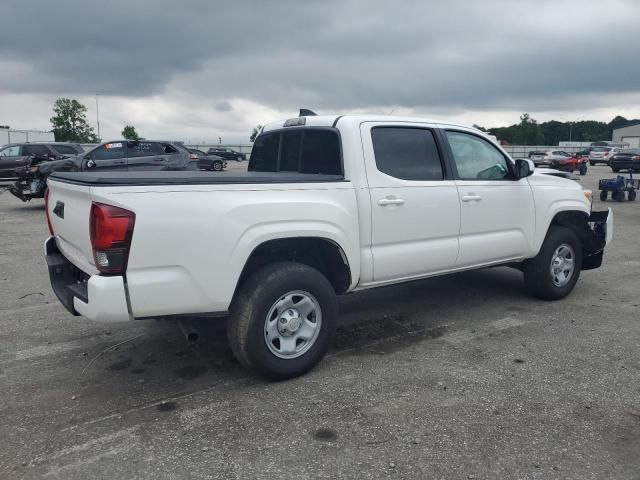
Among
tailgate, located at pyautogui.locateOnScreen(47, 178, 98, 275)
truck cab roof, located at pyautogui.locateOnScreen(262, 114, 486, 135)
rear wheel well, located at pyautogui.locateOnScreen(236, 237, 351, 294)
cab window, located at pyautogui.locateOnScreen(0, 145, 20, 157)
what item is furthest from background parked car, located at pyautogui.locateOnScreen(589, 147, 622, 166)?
tailgate, located at pyautogui.locateOnScreen(47, 178, 98, 275)

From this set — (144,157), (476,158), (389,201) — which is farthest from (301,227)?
(144,157)

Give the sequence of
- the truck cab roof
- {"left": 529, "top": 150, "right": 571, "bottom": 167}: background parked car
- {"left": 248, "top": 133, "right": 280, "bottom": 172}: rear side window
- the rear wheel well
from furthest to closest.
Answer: {"left": 529, "top": 150, "right": 571, "bottom": 167}: background parked car < {"left": 248, "top": 133, "right": 280, "bottom": 172}: rear side window < the truck cab roof < the rear wheel well

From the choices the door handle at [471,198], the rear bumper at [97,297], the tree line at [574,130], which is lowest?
the rear bumper at [97,297]

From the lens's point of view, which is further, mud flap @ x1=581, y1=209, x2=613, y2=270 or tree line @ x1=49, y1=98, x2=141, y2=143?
tree line @ x1=49, y1=98, x2=141, y2=143

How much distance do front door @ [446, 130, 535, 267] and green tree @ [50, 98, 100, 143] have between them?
79.7 m

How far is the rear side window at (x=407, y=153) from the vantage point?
4477mm

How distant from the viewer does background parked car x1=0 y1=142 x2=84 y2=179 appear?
17.3 meters

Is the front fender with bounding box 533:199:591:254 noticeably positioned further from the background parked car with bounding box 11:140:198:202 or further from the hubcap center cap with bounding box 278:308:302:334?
the background parked car with bounding box 11:140:198:202

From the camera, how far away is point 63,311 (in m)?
5.64

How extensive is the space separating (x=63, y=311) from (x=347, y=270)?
3.20 metres

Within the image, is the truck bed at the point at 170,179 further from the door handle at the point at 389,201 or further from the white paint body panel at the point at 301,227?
the door handle at the point at 389,201

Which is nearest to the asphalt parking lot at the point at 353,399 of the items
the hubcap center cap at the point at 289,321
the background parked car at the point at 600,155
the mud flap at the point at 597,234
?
the hubcap center cap at the point at 289,321

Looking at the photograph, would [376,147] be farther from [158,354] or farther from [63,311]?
[63,311]

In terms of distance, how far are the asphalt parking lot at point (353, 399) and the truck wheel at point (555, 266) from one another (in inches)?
7.3
